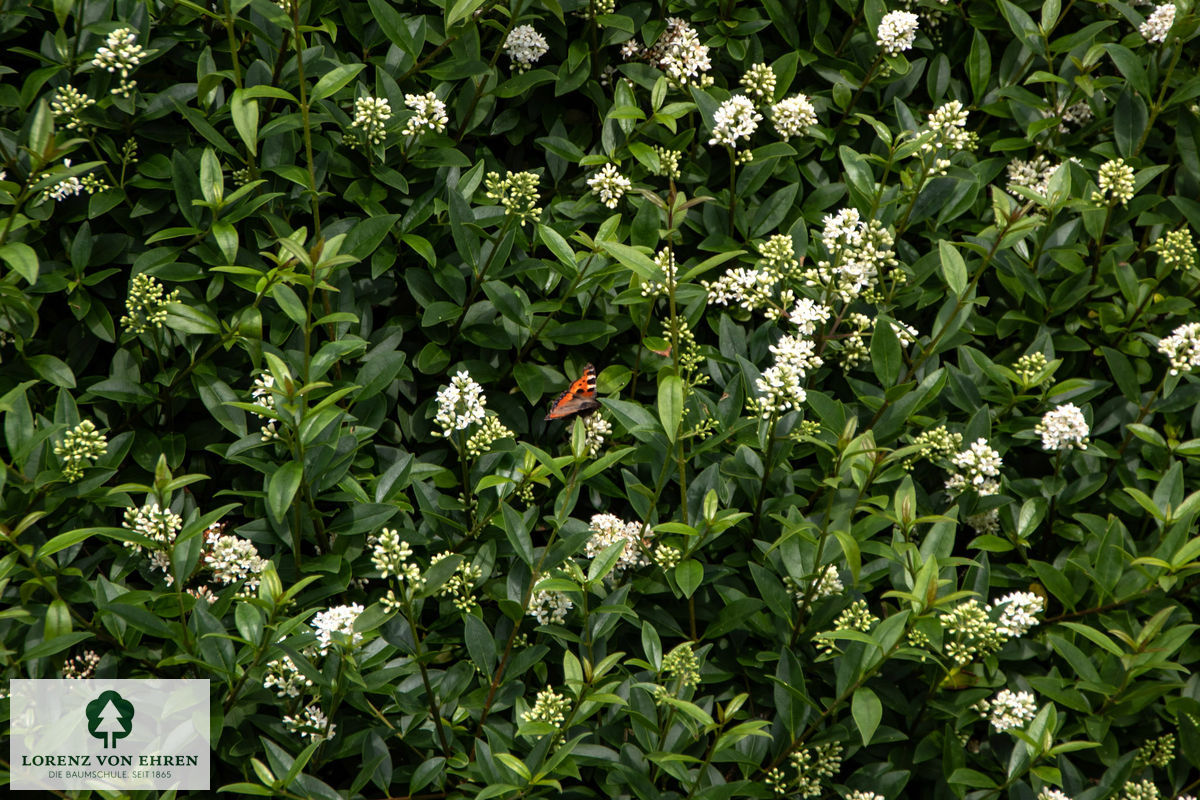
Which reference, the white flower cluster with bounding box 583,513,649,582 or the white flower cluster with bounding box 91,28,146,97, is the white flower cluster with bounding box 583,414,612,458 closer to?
the white flower cluster with bounding box 583,513,649,582

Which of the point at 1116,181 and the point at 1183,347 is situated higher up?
the point at 1116,181

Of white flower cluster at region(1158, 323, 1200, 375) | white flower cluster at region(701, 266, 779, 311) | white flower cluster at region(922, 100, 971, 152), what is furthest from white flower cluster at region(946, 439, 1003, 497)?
white flower cluster at region(922, 100, 971, 152)

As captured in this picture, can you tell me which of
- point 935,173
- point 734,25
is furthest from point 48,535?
point 935,173

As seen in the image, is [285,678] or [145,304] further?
[145,304]

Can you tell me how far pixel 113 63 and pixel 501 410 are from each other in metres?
1.37

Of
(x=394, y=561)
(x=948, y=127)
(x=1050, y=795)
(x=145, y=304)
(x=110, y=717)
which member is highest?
(x=948, y=127)

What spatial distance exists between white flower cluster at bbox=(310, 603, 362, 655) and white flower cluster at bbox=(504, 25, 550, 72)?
65.1 inches

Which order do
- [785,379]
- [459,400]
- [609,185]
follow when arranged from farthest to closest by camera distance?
[609,185] → [459,400] → [785,379]

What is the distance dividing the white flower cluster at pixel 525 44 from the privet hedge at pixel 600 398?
0.04 ft

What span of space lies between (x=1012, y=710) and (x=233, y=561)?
2007mm

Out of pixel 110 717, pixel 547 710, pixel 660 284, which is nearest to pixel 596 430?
pixel 660 284

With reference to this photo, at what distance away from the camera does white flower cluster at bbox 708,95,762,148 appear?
8.72 feet

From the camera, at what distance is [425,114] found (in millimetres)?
2637

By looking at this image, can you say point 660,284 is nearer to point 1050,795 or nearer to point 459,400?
point 459,400
